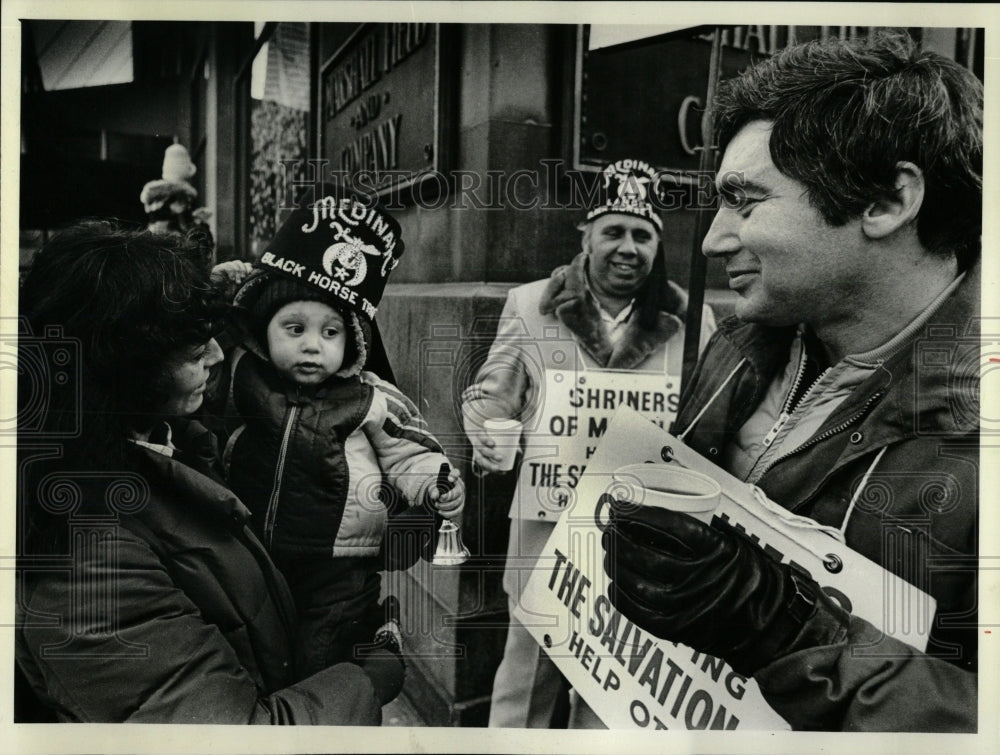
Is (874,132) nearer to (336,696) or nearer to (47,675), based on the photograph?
(336,696)

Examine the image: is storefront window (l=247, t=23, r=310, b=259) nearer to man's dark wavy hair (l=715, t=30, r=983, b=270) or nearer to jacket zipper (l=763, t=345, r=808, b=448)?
man's dark wavy hair (l=715, t=30, r=983, b=270)

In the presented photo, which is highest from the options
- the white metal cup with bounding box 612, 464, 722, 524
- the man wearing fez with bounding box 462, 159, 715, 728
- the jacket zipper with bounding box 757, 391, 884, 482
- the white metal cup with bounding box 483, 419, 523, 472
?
the man wearing fez with bounding box 462, 159, 715, 728

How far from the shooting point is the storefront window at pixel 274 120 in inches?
108

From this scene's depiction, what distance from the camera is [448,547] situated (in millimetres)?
2770

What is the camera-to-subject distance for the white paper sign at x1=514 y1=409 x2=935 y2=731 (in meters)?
2.73

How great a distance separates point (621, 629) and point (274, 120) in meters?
2.12

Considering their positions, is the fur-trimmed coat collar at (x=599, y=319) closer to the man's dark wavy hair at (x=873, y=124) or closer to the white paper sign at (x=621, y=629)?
the white paper sign at (x=621, y=629)

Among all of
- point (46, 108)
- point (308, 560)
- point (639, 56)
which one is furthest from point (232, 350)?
point (639, 56)

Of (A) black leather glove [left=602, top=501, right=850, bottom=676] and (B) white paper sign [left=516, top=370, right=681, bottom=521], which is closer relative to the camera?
(A) black leather glove [left=602, top=501, right=850, bottom=676]

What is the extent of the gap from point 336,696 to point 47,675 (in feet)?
3.24

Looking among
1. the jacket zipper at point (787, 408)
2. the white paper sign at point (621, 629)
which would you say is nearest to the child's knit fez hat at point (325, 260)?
the white paper sign at point (621, 629)

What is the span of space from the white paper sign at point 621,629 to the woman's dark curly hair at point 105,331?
1.42 meters

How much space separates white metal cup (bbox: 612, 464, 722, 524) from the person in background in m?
1.23

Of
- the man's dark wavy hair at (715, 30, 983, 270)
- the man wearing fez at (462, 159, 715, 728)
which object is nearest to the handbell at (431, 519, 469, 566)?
the man wearing fez at (462, 159, 715, 728)
